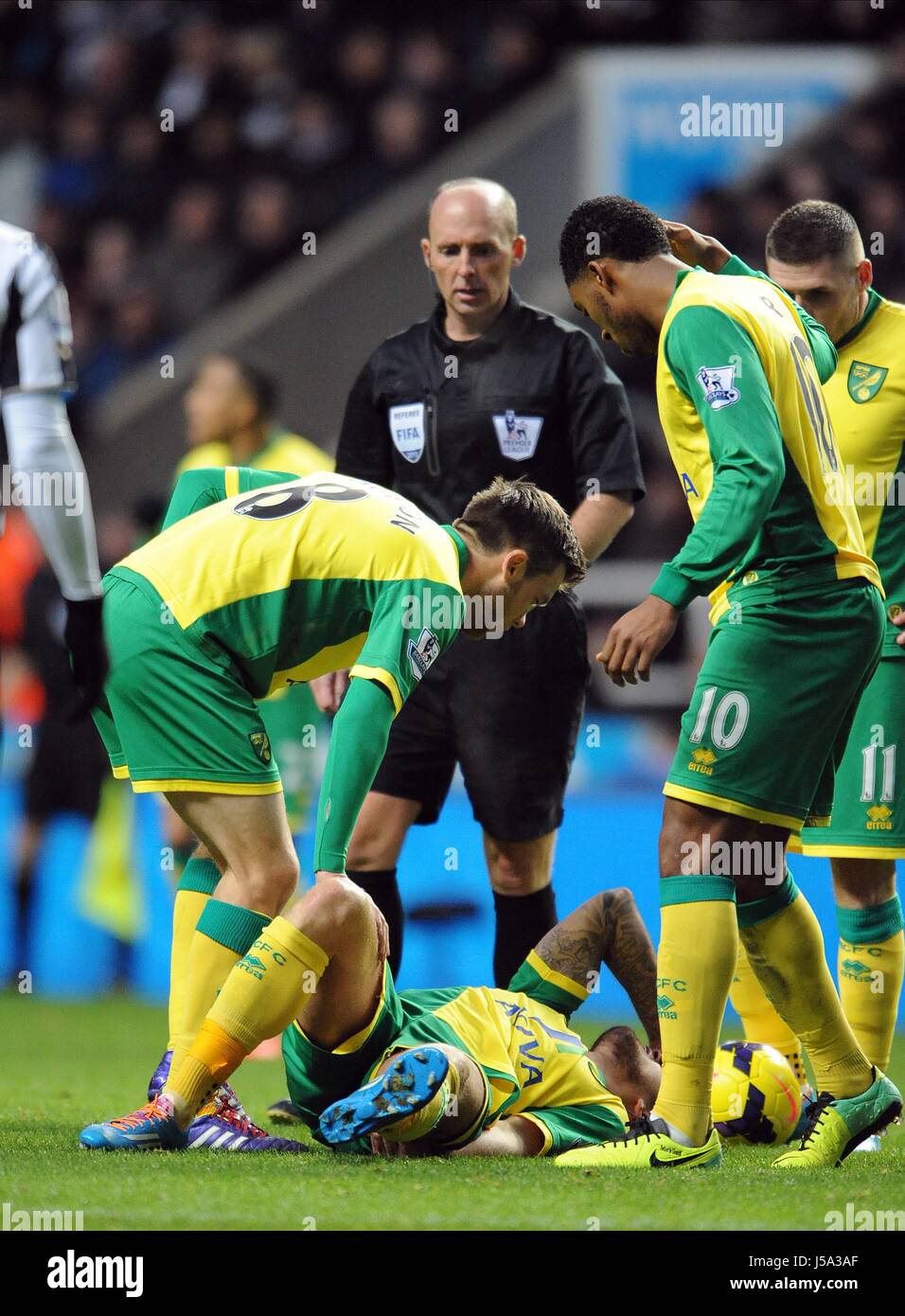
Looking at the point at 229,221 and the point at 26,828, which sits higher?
the point at 229,221

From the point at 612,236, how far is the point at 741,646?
0.84 metres

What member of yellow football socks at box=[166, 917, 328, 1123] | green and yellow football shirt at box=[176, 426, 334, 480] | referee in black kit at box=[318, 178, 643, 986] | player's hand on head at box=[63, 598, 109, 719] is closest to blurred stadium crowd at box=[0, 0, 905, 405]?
green and yellow football shirt at box=[176, 426, 334, 480]

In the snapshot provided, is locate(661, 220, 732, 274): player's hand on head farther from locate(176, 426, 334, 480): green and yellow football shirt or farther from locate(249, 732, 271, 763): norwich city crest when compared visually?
locate(176, 426, 334, 480): green and yellow football shirt

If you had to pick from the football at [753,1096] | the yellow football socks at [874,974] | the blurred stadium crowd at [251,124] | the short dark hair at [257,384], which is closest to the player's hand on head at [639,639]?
the football at [753,1096]

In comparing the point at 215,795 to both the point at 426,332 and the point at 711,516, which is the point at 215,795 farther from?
the point at 426,332

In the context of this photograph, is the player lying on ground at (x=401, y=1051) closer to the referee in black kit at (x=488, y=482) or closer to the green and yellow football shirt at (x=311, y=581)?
the green and yellow football shirt at (x=311, y=581)

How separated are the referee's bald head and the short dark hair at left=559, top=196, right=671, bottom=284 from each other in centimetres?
113

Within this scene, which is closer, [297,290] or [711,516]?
[711,516]

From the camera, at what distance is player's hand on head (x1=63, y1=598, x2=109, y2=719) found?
3.55 metres

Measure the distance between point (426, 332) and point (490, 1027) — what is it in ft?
6.63

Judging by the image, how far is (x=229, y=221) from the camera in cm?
995

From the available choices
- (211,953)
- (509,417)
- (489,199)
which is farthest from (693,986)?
(489,199)

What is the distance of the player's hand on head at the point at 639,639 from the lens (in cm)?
312
